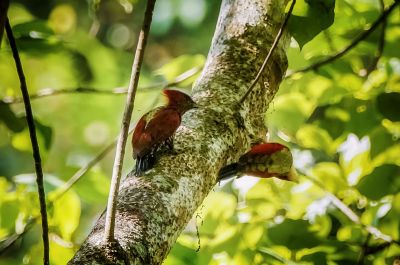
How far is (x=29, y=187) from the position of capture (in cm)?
151

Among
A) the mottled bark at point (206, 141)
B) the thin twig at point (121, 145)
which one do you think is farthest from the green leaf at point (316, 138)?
the thin twig at point (121, 145)

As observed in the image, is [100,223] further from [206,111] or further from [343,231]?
[343,231]

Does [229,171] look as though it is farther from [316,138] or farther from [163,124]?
[316,138]

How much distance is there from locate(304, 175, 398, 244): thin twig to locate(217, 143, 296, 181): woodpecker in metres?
0.44

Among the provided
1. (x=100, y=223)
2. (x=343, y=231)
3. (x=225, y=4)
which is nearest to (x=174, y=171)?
(x=100, y=223)

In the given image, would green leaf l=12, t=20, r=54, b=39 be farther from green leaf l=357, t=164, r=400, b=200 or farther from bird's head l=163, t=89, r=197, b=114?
green leaf l=357, t=164, r=400, b=200

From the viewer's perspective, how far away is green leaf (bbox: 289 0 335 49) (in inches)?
40.8

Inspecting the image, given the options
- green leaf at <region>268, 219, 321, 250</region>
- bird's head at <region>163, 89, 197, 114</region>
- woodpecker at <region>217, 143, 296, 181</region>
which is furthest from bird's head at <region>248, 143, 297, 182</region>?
green leaf at <region>268, 219, 321, 250</region>

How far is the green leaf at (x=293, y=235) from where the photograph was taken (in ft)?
4.59

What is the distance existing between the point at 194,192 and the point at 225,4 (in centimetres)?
64

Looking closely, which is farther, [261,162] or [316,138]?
[316,138]

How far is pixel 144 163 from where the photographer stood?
0.99 m

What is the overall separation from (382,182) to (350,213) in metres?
0.19

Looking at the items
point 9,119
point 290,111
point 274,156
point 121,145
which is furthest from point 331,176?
point 121,145
